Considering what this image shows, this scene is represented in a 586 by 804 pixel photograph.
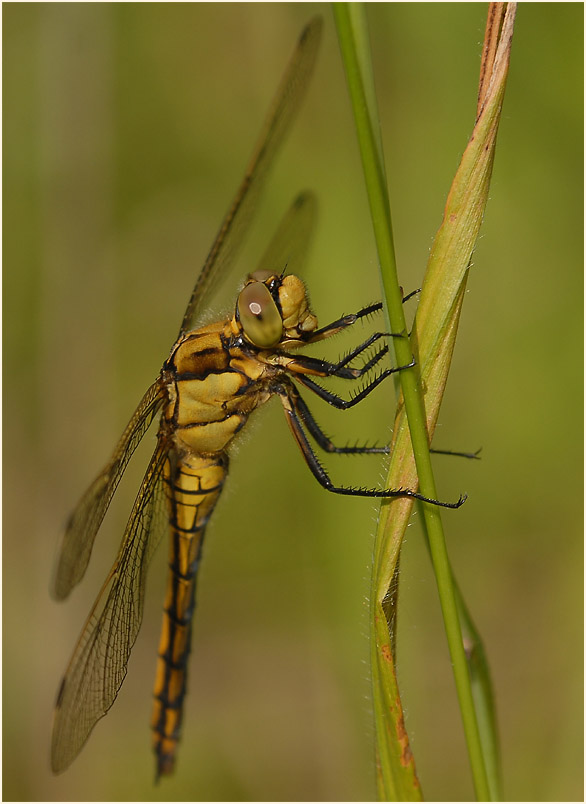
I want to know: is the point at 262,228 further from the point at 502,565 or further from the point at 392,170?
the point at 502,565

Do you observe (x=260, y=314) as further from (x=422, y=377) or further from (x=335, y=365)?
(x=422, y=377)

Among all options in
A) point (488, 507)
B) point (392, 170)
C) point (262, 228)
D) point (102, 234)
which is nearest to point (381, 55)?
point (392, 170)

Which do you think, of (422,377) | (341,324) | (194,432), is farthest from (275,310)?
(422,377)

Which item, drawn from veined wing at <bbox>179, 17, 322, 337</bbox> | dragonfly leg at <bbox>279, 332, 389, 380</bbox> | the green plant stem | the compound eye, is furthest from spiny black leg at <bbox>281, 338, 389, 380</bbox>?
the green plant stem

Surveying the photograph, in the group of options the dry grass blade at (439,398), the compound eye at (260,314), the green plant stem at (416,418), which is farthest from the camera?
the compound eye at (260,314)

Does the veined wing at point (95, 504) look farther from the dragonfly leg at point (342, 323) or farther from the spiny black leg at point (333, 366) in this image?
the dragonfly leg at point (342, 323)

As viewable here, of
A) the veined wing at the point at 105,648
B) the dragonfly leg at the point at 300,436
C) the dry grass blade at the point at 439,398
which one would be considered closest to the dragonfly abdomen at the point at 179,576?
the veined wing at the point at 105,648

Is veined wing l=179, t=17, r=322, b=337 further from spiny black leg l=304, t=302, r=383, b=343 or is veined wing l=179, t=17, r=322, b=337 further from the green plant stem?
the green plant stem
